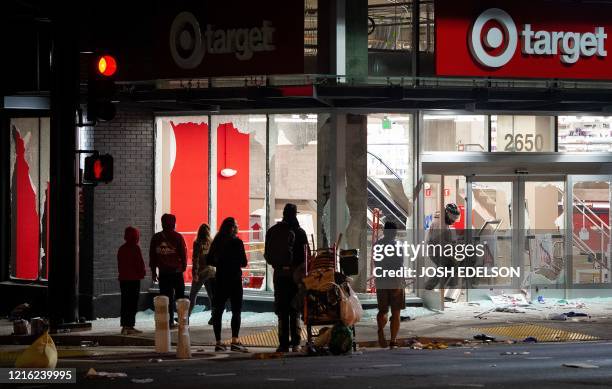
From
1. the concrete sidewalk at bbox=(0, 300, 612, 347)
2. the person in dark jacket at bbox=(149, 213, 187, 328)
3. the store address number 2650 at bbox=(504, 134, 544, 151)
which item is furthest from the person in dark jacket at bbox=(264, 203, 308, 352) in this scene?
the store address number 2650 at bbox=(504, 134, 544, 151)

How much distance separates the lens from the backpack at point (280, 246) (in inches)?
573

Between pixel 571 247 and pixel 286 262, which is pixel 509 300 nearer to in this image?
pixel 571 247

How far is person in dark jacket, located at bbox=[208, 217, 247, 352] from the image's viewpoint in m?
14.9

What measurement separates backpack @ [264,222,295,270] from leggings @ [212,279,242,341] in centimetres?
67

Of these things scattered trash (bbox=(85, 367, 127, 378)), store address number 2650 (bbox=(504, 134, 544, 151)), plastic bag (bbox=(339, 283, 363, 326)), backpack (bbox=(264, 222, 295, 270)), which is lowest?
scattered trash (bbox=(85, 367, 127, 378))

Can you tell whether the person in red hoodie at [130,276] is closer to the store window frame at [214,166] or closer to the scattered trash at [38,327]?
the scattered trash at [38,327]

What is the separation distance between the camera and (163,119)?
20250 mm

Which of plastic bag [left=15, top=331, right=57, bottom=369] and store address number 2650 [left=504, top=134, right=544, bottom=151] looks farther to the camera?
store address number 2650 [left=504, top=134, right=544, bottom=151]

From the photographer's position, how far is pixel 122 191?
19844 mm

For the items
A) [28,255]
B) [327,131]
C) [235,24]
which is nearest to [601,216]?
[327,131]

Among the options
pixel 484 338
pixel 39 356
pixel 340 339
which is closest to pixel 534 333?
pixel 484 338

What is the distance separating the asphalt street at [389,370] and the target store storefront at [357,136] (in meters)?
5.13

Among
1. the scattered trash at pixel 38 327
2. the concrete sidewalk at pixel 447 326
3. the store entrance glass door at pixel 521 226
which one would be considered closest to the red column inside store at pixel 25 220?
the concrete sidewalk at pixel 447 326

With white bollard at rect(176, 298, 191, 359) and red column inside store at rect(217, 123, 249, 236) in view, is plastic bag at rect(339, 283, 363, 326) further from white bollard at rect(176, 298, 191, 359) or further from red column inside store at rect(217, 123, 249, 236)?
red column inside store at rect(217, 123, 249, 236)
